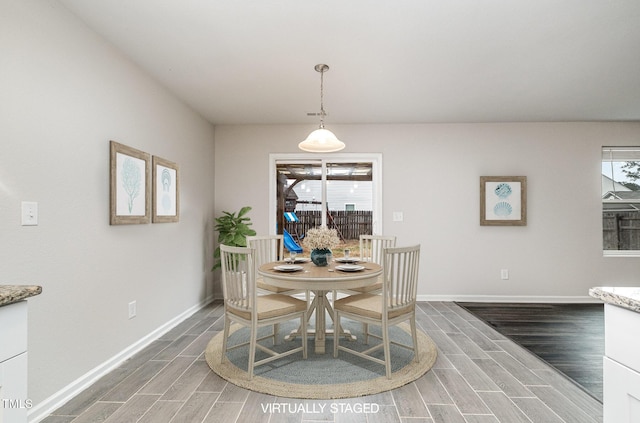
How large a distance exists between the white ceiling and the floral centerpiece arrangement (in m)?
1.47

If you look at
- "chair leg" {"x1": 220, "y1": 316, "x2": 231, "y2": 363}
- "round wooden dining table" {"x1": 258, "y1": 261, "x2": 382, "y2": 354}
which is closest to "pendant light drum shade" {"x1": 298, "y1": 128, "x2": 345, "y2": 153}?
"round wooden dining table" {"x1": 258, "y1": 261, "x2": 382, "y2": 354}

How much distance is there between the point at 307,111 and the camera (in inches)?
156

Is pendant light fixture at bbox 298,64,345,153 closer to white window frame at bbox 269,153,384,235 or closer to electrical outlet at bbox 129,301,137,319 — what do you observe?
white window frame at bbox 269,153,384,235

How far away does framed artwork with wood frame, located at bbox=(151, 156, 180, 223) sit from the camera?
9.77 feet

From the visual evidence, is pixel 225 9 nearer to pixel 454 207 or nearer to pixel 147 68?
pixel 147 68

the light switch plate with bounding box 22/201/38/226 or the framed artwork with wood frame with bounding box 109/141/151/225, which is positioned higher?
the framed artwork with wood frame with bounding box 109/141/151/225

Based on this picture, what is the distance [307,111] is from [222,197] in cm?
179

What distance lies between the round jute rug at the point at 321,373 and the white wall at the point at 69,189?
2.84 ft

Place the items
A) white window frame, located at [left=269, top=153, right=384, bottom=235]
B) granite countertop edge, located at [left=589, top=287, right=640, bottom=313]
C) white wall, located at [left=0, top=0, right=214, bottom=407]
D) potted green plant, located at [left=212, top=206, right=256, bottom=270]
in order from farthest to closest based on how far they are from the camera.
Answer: white window frame, located at [left=269, top=153, right=384, bottom=235] → potted green plant, located at [left=212, top=206, right=256, bottom=270] → white wall, located at [left=0, top=0, right=214, bottom=407] → granite countertop edge, located at [left=589, top=287, right=640, bottom=313]

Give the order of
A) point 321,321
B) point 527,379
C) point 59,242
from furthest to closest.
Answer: point 321,321
point 527,379
point 59,242

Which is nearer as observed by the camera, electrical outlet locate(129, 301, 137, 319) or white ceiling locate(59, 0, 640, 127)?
white ceiling locate(59, 0, 640, 127)

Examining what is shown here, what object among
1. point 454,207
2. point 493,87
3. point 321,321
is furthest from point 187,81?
point 454,207

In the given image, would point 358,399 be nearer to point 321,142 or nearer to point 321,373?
point 321,373

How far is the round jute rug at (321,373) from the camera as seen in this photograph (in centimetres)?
208
